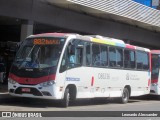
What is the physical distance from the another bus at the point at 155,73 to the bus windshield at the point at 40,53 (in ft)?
38.4

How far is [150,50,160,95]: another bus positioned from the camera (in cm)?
2711

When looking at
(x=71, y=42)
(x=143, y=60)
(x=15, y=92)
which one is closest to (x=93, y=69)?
(x=71, y=42)

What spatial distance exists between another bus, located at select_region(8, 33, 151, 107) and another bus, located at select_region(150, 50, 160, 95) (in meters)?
6.62

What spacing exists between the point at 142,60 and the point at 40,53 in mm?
9281

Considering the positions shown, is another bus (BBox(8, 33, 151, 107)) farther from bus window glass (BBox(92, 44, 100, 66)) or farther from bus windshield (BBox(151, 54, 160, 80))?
bus windshield (BBox(151, 54, 160, 80))

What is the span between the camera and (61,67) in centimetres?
1686

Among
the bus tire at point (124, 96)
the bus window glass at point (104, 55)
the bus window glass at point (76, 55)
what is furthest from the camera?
the bus tire at point (124, 96)

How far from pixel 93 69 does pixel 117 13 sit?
11471 mm

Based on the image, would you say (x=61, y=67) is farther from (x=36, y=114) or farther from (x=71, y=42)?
(x=36, y=114)

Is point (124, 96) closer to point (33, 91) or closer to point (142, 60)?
point (142, 60)

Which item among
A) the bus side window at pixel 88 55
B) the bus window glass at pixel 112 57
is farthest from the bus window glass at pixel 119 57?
the bus side window at pixel 88 55

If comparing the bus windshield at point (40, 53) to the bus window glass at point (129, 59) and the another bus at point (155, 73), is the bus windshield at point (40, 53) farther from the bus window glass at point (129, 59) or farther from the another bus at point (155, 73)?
the another bus at point (155, 73)

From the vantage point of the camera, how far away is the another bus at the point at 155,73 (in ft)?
88.9

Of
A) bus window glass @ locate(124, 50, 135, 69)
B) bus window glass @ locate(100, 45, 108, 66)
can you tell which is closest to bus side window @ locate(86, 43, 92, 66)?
bus window glass @ locate(100, 45, 108, 66)
